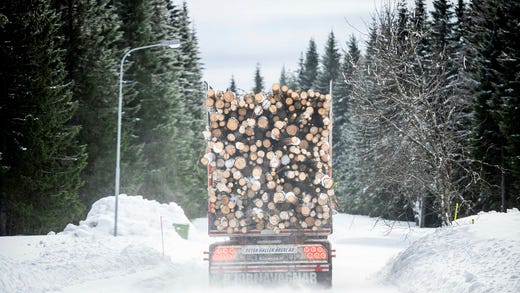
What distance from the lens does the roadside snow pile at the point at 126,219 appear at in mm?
22125

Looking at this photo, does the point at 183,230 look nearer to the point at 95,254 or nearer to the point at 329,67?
the point at 95,254

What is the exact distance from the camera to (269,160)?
34.7 ft

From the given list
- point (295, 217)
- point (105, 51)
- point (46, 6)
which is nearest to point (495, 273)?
point (295, 217)

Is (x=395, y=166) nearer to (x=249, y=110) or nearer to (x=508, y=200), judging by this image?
(x=249, y=110)

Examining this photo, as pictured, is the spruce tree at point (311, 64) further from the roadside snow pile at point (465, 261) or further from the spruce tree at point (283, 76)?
the roadside snow pile at point (465, 261)

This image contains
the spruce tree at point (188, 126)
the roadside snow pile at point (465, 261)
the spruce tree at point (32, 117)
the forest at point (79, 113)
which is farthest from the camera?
the spruce tree at point (188, 126)

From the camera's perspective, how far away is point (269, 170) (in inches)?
415

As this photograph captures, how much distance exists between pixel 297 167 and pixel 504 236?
11.9ft

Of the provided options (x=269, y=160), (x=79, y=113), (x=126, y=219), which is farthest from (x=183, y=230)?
(x=269, y=160)

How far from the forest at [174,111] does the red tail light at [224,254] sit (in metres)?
1.89

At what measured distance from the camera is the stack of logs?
1045cm

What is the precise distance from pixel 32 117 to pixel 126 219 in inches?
210

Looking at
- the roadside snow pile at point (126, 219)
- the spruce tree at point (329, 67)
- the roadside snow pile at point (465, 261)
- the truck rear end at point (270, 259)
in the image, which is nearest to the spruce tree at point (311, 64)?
the spruce tree at point (329, 67)

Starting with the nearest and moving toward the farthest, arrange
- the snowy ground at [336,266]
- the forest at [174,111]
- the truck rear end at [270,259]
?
1. the snowy ground at [336,266]
2. the truck rear end at [270,259]
3. the forest at [174,111]
